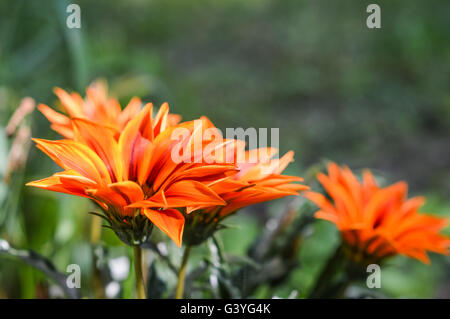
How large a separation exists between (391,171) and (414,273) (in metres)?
0.55

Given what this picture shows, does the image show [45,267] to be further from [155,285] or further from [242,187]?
[242,187]

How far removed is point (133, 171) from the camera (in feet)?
1.03

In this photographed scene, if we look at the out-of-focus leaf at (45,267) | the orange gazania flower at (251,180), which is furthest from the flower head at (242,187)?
the out-of-focus leaf at (45,267)

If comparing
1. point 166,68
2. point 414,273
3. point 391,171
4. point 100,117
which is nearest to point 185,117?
point 166,68

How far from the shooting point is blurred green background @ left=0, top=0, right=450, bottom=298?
0.68m

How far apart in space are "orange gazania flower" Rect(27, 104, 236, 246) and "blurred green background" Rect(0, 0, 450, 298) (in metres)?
0.22

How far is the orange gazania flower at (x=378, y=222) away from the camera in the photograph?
1.36 ft

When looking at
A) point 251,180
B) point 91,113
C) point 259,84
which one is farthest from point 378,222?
point 259,84

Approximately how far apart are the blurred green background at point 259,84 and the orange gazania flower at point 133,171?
215 mm

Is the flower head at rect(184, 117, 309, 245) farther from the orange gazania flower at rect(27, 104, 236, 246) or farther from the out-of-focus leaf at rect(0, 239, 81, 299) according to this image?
the out-of-focus leaf at rect(0, 239, 81, 299)

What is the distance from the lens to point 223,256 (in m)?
0.39

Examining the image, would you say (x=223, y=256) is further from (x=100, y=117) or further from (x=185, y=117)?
(x=185, y=117)

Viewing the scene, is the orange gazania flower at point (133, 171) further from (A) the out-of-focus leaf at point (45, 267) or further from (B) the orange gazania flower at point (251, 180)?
(A) the out-of-focus leaf at point (45, 267)

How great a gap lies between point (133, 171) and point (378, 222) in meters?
0.27
